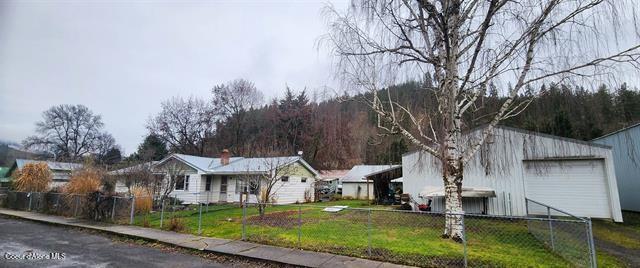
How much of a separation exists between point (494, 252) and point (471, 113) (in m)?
4.06

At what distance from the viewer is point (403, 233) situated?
29.2 feet

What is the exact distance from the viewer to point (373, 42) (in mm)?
8172

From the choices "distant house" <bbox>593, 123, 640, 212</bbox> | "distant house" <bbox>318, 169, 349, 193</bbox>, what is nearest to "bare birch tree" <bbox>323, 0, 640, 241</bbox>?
"distant house" <bbox>593, 123, 640, 212</bbox>

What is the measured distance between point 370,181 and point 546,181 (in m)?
14.5

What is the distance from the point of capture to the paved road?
6.17 metres

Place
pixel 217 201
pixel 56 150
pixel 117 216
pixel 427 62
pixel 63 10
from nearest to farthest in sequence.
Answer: pixel 63 10 → pixel 427 62 → pixel 117 216 → pixel 217 201 → pixel 56 150

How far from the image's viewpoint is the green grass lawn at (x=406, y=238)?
6.25 m

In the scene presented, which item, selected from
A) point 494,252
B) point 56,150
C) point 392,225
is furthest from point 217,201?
point 56,150

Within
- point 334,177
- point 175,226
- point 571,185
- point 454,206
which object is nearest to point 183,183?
point 175,226

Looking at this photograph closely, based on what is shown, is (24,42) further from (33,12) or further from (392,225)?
(392,225)

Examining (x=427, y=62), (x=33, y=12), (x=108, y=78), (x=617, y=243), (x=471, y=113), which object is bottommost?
(x=617, y=243)

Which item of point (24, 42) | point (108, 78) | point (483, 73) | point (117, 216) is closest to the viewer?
point (24, 42)

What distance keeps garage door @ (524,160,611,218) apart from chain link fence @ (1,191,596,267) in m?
0.73

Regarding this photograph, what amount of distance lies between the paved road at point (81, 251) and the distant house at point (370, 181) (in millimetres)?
17097
